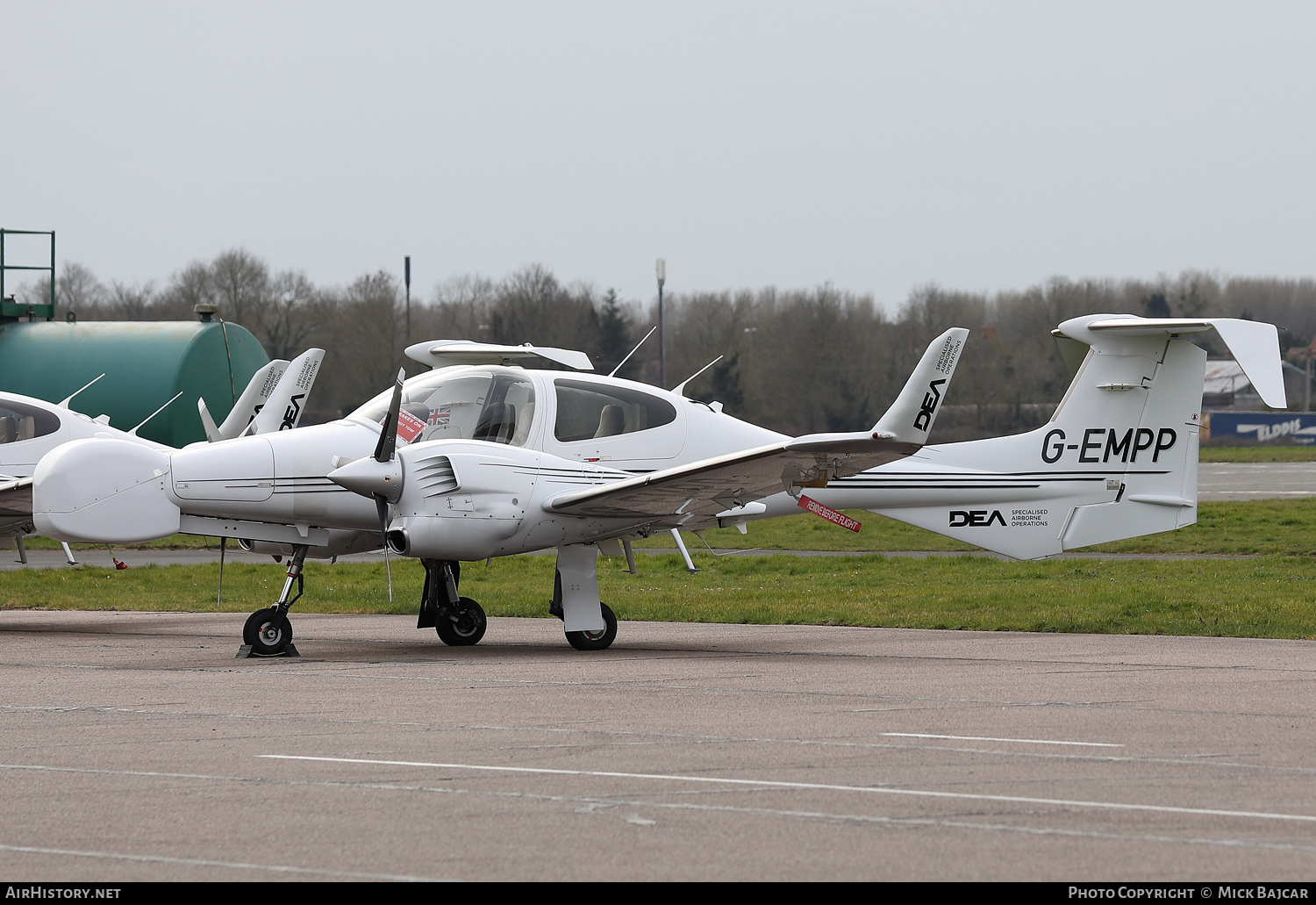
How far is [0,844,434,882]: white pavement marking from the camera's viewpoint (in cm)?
479

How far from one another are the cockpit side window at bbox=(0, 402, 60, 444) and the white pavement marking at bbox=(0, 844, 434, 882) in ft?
43.5

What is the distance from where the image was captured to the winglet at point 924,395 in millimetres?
10977

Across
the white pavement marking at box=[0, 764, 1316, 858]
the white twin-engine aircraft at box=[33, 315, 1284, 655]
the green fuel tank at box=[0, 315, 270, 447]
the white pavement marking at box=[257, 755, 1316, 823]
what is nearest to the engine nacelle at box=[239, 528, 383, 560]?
the white twin-engine aircraft at box=[33, 315, 1284, 655]

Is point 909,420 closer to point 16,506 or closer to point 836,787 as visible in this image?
point 836,787

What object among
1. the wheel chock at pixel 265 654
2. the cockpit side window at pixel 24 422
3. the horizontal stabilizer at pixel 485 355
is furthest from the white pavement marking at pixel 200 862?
the cockpit side window at pixel 24 422

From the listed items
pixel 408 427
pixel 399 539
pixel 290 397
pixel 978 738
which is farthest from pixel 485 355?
pixel 978 738

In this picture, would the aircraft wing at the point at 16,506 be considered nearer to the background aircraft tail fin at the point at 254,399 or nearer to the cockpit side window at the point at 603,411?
the background aircraft tail fin at the point at 254,399

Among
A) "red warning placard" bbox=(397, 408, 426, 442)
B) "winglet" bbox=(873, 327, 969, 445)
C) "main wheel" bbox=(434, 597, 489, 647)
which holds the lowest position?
"main wheel" bbox=(434, 597, 489, 647)

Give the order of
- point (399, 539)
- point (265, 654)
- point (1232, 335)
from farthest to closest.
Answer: point (1232, 335) → point (265, 654) → point (399, 539)

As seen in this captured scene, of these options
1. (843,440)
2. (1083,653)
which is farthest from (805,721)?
(1083,653)

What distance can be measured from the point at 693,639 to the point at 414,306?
209ft

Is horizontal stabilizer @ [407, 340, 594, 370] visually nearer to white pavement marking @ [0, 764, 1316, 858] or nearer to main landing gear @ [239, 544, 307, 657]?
main landing gear @ [239, 544, 307, 657]

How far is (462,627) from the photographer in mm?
13445

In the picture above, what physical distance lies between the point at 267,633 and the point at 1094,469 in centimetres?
850
